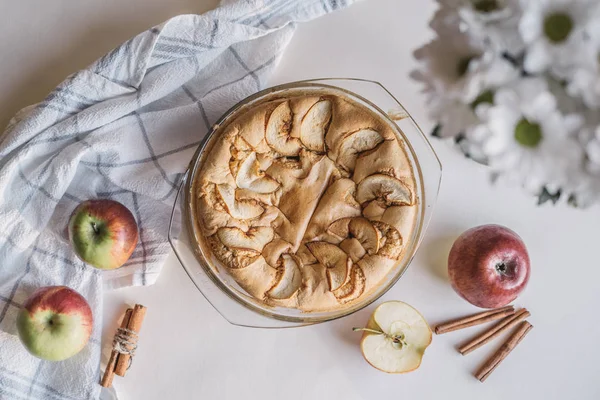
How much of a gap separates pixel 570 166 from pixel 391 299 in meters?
0.88

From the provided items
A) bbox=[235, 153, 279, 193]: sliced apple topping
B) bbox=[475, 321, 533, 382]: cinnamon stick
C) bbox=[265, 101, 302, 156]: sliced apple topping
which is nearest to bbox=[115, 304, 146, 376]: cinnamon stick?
bbox=[235, 153, 279, 193]: sliced apple topping

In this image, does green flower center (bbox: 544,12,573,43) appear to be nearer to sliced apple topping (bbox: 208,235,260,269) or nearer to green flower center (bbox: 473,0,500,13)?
green flower center (bbox: 473,0,500,13)

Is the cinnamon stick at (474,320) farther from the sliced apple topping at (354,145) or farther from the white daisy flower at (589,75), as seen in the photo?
the white daisy flower at (589,75)

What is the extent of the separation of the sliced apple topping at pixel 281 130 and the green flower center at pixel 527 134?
706 mm

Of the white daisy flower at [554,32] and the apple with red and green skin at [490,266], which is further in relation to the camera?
the apple with red and green skin at [490,266]

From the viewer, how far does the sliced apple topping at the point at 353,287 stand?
1.29 metres

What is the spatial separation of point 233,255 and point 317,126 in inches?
12.4

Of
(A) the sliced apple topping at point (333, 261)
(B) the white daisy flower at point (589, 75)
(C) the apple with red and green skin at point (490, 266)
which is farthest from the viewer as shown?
(C) the apple with red and green skin at point (490, 266)

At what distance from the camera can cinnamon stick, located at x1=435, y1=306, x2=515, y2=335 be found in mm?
1467

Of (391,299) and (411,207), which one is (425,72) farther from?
(391,299)

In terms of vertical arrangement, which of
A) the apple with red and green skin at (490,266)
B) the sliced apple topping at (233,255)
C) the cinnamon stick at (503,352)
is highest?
the sliced apple topping at (233,255)

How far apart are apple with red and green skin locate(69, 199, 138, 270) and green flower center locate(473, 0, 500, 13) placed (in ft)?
3.11

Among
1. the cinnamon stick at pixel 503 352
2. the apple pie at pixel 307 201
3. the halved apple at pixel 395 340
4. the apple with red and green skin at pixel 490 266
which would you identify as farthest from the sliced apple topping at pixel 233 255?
the cinnamon stick at pixel 503 352

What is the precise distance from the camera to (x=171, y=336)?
1479 mm
